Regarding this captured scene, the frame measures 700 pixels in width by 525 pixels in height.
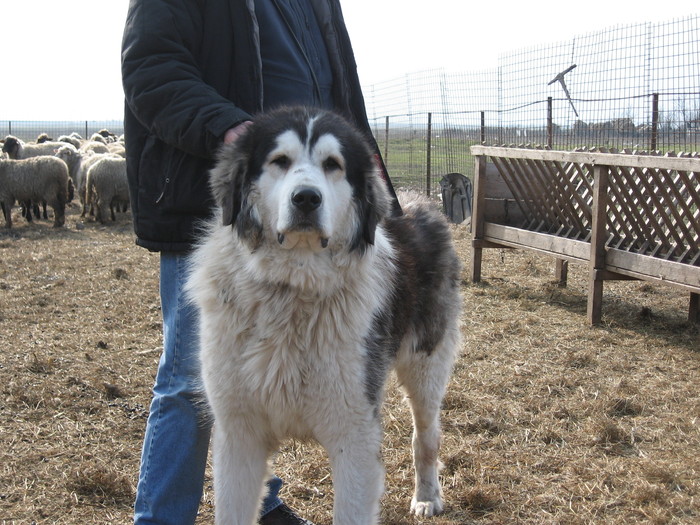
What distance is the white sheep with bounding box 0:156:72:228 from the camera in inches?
527

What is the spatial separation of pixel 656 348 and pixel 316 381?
165 inches

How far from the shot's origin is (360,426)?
89.3 inches

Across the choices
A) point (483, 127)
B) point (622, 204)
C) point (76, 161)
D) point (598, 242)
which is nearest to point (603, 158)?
point (622, 204)

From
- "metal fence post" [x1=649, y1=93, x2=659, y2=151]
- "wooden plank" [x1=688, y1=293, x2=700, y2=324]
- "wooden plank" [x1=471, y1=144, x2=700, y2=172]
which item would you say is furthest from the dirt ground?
"metal fence post" [x1=649, y1=93, x2=659, y2=151]

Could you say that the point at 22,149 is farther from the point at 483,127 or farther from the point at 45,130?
the point at 45,130

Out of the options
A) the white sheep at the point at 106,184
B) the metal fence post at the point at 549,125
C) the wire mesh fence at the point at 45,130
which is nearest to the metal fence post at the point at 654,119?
the metal fence post at the point at 549,125

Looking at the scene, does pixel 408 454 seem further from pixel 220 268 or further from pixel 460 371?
pixel 220 268

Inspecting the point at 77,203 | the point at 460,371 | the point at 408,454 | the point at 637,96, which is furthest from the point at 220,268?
the point at 77,203

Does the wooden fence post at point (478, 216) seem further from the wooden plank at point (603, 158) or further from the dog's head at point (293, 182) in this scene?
the dog's head at point (293, 182)

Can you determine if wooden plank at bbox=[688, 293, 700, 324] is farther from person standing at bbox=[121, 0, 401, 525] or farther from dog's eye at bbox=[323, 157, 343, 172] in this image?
dog's eye at bbox=[323, 157, 343, 172]

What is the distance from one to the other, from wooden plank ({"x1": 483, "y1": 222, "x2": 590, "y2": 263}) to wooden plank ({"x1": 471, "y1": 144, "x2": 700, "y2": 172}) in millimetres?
791

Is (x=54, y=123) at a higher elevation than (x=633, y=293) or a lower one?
higher

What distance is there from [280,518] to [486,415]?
1.70 metres

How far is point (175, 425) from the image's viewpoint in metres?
2.44
